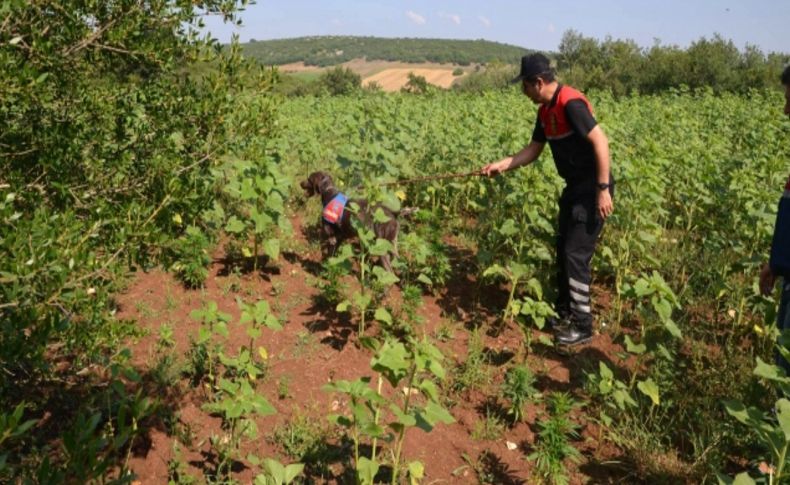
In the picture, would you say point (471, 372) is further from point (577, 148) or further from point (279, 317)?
point (577, 148)

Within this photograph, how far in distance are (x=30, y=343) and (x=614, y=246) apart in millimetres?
5815

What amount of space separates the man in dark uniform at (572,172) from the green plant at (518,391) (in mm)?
874

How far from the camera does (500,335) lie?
5.13 m

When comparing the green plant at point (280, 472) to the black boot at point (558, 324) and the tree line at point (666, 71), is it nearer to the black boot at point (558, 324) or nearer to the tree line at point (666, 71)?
the black boot at point (558, 324)

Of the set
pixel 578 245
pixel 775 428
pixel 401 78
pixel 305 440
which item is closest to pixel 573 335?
pixel 578 245

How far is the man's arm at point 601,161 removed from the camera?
4.44 m

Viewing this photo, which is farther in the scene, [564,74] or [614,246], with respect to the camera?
[564,74]

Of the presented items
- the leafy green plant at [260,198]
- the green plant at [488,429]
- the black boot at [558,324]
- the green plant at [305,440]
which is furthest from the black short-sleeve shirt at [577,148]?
the green plant at [305,440]

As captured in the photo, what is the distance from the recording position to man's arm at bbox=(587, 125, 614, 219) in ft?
14.6

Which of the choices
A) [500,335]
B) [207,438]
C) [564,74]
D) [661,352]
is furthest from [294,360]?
[564,74]

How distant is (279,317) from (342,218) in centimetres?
140

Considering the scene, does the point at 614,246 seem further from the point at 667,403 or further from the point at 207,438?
the point at 207,438

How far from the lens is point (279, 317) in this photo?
16.4ft

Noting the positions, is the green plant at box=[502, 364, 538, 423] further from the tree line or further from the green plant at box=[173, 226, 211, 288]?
the tree line
